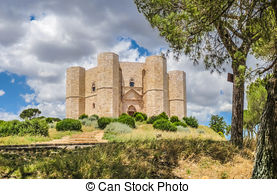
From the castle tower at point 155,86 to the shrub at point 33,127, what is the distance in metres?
15.3

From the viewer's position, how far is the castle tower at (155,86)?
86.2ft

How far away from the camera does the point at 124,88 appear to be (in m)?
28.1

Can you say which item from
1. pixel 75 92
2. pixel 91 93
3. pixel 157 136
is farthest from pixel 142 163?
pixel 75 92

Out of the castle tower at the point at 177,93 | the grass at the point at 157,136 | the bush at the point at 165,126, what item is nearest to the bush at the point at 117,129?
the grass at the point at 157,136

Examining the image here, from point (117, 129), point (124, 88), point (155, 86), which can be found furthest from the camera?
point (124, 88)

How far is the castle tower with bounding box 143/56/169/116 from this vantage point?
86.2 feet

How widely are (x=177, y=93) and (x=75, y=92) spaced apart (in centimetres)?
1279

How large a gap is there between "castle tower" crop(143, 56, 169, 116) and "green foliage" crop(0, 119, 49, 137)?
1539cm

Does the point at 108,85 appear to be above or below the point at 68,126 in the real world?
above

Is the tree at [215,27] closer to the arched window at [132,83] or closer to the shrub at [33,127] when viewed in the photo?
the shrub at [33,127]

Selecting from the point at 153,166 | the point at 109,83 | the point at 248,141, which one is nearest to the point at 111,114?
the point at 109,83

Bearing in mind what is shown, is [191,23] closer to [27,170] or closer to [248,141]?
[248,141]

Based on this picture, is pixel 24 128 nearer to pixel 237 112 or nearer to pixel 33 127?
pixel 33 127

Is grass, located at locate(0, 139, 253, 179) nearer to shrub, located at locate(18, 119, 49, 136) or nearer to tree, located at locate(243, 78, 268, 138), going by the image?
shrub, located at locate(18, 119, 49, 136)
